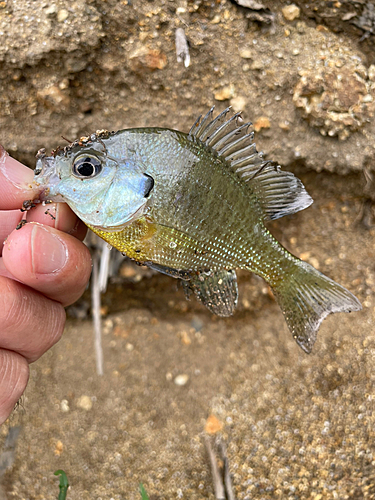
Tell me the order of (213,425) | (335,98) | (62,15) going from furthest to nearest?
1. (213,425)
2. (335,98)
3. (62,15)

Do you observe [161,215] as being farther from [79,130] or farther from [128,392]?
[128,392]

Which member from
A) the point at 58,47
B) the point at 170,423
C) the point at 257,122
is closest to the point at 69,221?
the point at 58,47

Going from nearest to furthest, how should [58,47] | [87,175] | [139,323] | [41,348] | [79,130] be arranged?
1. [87,175]
2. [41,348]
3. [58,47]
4. [79,130]
5. [139,323]

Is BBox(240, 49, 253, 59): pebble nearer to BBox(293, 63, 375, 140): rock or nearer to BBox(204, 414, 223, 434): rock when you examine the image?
BBox(293, 63, 375, 140): rock

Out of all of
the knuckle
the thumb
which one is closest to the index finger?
the thumb

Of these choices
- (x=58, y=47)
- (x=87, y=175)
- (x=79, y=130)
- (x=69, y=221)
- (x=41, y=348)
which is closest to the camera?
(x=87, y=175)

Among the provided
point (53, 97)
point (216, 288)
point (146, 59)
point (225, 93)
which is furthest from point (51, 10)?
point (216, 288)

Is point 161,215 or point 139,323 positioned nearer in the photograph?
point 161,215

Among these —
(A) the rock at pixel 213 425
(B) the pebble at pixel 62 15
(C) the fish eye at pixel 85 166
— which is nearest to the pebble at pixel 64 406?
(A) the rock at pixel 213 425

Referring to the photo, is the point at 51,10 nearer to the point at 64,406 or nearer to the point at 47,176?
the point at 47,176
